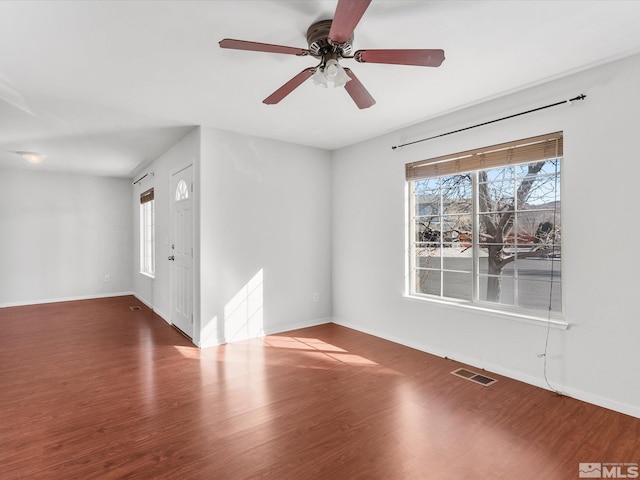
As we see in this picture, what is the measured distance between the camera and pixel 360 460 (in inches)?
77.3

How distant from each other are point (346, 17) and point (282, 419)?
2517 mm

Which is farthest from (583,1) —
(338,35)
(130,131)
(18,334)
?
(18,334)

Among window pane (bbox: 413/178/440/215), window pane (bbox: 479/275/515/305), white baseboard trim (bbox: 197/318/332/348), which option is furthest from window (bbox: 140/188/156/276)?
window pane (bbox: 479/275/515/305)

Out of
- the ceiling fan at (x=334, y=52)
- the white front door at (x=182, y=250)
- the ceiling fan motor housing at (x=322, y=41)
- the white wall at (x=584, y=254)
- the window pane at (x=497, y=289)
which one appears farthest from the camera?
the white front door at (x=182, y=250)

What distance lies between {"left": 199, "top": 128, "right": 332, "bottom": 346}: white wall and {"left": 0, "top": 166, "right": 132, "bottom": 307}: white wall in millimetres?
4451

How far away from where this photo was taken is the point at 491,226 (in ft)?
11.0

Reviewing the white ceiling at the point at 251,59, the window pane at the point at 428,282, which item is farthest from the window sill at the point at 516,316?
the white ceiling at the point at 251,59

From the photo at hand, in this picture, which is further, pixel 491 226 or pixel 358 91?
pixel 491 226

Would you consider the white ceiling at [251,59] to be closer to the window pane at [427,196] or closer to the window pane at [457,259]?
the window pane at [427,196]

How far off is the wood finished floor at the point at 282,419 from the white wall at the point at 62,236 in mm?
3302

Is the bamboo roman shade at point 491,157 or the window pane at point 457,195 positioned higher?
the bamboo roman shade at point 491,157

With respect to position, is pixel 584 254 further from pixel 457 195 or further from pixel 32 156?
pixel 32 156

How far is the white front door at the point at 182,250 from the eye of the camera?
4270 millimetres

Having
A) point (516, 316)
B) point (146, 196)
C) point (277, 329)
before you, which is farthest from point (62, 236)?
point (516, 316)
